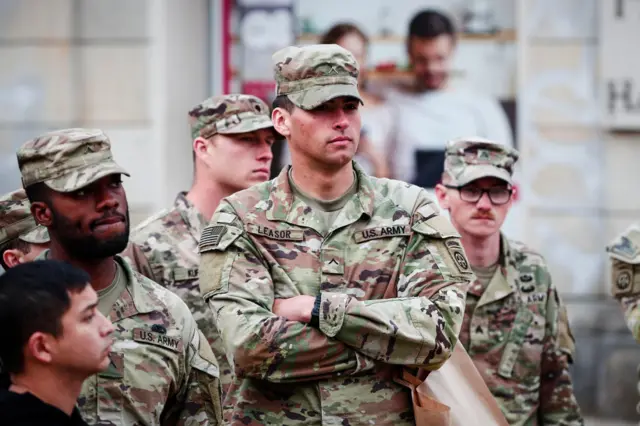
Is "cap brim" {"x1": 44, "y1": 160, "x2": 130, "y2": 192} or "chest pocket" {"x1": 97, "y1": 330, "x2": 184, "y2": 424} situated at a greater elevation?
"cap brim" {"x1": 44, "y1": 160, "x2": 130, "y2": 192}

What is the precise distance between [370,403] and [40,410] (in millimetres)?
1225

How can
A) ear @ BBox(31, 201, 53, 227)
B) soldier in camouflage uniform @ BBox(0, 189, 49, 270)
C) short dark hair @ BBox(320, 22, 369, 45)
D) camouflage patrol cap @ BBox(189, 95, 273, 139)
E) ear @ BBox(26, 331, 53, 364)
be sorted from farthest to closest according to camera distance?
short dark hair @ BBox(320, 22, 369, 45), camouflage patrol cap @ BBox(189, 95, 273, 139), soldier in camouflage uniform @ BBox(0, 189, 49, 270), ear @ BBox(31, 201, 53, 227), ear @ BBox(26, 331, 53, 364)

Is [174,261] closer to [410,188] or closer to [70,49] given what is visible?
[410,188]

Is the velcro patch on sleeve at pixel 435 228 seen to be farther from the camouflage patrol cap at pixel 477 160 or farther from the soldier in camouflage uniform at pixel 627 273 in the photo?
the soldier in camouflage uniform at pixel 627 273

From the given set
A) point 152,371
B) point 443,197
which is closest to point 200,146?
point 443,197

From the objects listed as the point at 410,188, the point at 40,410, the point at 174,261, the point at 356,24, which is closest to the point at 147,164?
the point at 356,24

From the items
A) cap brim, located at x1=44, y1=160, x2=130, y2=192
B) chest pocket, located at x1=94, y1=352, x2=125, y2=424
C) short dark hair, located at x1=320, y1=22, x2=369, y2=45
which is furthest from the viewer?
short dark hair, located at x1=320, y1=22, x2=369, y2=45

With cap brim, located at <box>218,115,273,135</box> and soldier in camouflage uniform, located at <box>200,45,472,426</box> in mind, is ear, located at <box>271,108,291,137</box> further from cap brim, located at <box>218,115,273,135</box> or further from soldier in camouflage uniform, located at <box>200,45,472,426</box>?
cap brim, located at <box>218,115,273,135</box>

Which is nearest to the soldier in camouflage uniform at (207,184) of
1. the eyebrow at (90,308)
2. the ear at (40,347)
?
the eyebrow at (90,308)

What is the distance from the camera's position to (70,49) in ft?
37.0

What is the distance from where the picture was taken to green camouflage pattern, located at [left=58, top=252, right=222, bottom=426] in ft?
15.2

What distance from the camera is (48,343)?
13.5 ft

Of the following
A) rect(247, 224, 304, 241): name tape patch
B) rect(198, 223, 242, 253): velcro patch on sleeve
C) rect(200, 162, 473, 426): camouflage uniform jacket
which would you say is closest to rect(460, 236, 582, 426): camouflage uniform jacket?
rect(200, 162, 473, 426): camouflage uniform jacket

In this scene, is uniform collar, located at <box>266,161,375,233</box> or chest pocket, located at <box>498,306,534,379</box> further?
chest pocket, located at <box>498,306,534,379</box>
